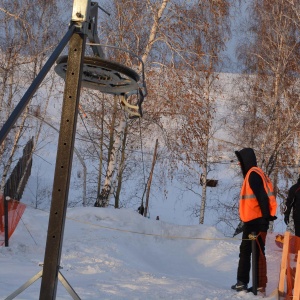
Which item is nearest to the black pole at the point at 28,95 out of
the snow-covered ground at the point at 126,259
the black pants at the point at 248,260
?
the snow-covered ground at the point at 126,259

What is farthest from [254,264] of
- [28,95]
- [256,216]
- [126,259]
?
[28,95]

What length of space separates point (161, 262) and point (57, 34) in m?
10.4

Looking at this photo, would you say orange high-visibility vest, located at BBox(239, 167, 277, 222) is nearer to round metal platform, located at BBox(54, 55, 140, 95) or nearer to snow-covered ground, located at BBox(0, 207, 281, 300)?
snow-covered ground, located at BBox(0, 207, 281, 300)

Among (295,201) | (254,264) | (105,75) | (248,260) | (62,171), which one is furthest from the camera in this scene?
(295,201)

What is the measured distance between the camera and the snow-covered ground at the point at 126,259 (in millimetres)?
6695

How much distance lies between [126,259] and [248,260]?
336cm

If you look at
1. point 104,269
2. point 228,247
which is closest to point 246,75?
point 228,247

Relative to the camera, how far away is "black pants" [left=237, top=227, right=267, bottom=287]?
7.60 metres

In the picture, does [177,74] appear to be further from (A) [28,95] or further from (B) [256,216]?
(A) [28,95]

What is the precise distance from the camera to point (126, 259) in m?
10.7

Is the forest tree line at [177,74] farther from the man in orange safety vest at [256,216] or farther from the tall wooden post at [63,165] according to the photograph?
the tall wooden post at [63,165]

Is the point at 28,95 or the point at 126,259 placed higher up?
the point at 28,95

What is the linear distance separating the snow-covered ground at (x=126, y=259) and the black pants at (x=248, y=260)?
27 cm

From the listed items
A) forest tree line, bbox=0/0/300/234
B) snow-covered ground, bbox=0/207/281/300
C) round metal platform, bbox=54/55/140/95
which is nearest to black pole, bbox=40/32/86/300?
round metal platform, bbox=54/55/140/95
